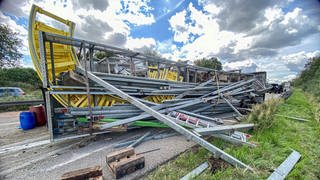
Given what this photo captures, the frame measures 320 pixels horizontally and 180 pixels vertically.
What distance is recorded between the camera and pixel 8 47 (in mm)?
15039

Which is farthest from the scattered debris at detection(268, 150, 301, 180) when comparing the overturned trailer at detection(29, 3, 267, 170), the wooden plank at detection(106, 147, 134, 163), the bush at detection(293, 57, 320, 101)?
the bush at detection(293, 57, 320, 101)

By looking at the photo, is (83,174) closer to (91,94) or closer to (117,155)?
(117,155)

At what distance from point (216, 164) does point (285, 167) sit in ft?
3.61

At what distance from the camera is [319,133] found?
149 inches

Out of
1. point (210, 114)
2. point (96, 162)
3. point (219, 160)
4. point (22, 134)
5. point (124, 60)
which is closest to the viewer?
point (219, 160)

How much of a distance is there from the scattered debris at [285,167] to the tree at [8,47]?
74.0ft

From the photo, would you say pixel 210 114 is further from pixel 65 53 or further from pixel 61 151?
pixel 65 53

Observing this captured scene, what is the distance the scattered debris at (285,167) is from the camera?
207 cm

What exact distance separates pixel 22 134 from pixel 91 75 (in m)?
3.14

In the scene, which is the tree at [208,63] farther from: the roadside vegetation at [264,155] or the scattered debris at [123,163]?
the scattered debris at [123,163]

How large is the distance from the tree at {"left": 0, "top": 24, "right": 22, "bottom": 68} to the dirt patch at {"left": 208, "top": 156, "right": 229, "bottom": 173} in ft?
71.4

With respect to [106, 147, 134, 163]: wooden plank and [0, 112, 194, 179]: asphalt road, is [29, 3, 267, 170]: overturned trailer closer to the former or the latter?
[0, 112, 194, 179]: asphalt road

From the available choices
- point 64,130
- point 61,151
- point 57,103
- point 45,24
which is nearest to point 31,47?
point 45,24

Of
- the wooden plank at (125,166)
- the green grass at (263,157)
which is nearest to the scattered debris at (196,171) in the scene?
the green grass at (263,157)
